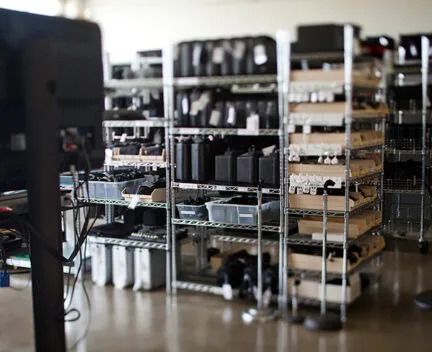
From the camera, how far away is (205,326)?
13.3 ft

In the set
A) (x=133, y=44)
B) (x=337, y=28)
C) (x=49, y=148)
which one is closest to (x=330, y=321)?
(x=337, y=28)

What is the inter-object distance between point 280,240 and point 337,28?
1696mm

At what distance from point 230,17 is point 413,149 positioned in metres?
2.74

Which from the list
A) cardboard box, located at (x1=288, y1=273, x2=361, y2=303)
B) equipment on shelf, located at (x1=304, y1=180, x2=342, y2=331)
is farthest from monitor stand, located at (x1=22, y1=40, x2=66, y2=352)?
cardboard box, located at (x1=288, y1=273, x2=361, y2=303)

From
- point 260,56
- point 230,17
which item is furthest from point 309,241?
point 230,17

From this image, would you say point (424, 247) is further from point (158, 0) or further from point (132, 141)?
point (158, 0)

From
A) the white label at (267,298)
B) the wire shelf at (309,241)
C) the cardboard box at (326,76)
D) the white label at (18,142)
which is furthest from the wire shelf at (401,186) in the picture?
the white label at (18,142)

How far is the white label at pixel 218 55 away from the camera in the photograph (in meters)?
4.50

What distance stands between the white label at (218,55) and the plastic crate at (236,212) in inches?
41.0

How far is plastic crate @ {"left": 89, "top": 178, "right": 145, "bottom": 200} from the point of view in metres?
4.94

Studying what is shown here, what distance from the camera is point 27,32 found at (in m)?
1.79

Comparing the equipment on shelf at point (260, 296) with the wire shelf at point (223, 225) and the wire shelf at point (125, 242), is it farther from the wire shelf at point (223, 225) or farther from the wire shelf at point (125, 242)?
the wire shelf at point (125, 242)

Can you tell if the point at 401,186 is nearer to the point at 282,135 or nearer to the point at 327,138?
the point at 327,138

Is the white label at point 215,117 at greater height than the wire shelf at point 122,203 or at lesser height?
greater
